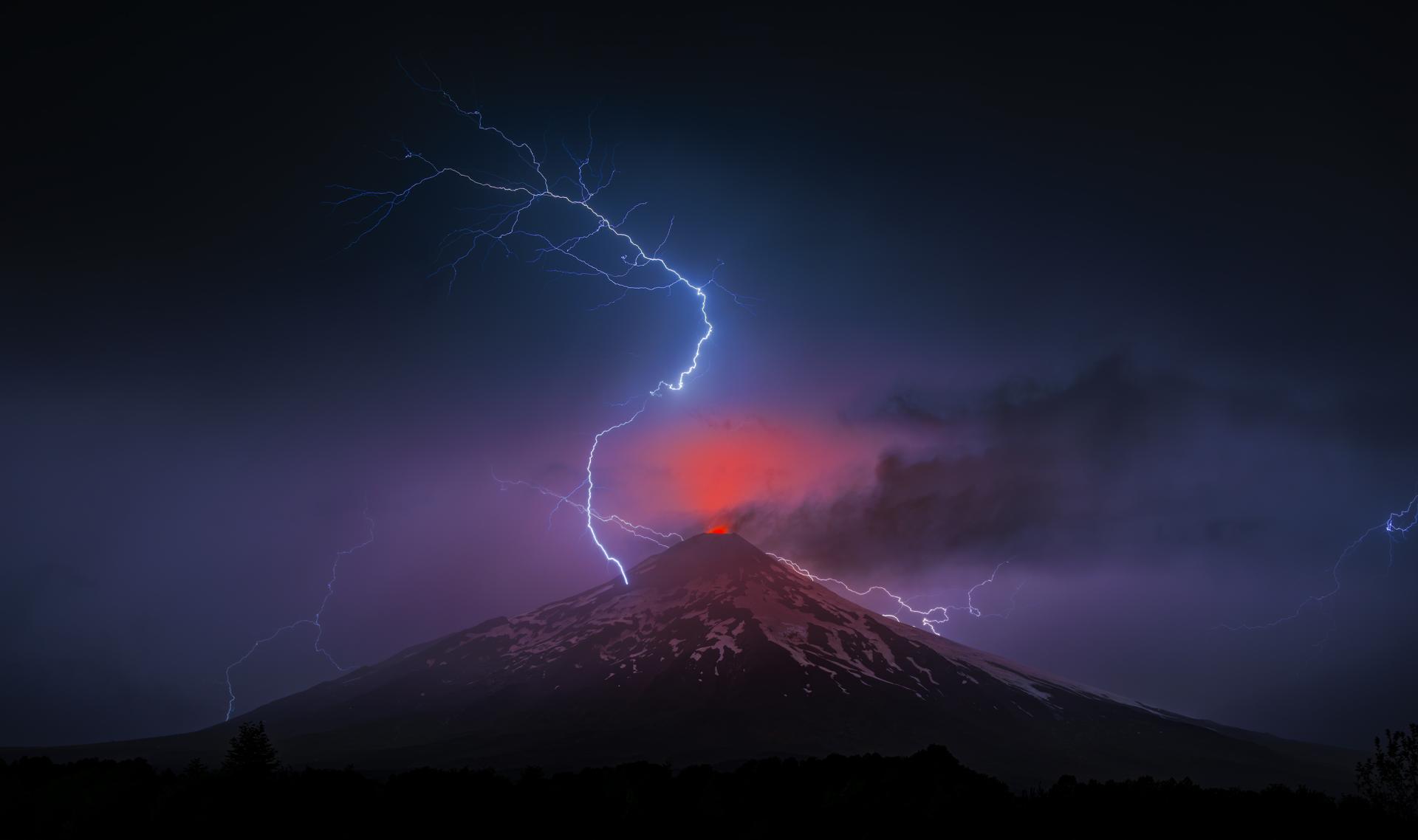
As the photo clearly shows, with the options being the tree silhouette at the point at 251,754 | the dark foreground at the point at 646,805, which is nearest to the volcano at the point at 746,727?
the tree silhouette at the point at 251,754

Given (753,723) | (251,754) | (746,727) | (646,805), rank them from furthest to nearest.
Result: (753,723), (746,727), (251,754), (646,805)

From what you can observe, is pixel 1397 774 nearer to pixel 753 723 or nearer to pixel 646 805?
pixel 646 805

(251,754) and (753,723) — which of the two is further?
(753,723)

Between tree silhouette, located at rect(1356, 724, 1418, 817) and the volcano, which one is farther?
the volcano

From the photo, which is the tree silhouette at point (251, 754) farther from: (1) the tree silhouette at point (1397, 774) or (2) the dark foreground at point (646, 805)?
(1) the tree silhouette at point (1397, 774)

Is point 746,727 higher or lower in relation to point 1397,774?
lower

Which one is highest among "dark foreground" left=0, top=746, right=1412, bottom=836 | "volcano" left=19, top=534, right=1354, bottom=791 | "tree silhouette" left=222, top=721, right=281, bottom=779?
"tree silhouette" left=222, top=721, right=281, bottom=779

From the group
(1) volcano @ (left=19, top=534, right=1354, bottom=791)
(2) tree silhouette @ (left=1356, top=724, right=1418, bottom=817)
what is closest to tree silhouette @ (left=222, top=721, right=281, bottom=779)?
(2) tree silhouette @ (left=1356, top=724, right=1418, bottom=817)

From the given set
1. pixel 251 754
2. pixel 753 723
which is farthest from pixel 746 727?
pixel 251 754

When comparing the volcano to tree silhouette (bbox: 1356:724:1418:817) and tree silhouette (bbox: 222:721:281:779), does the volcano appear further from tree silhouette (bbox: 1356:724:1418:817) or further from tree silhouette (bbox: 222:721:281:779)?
tree silhouette (bbox: 1356:724:1418:817)
